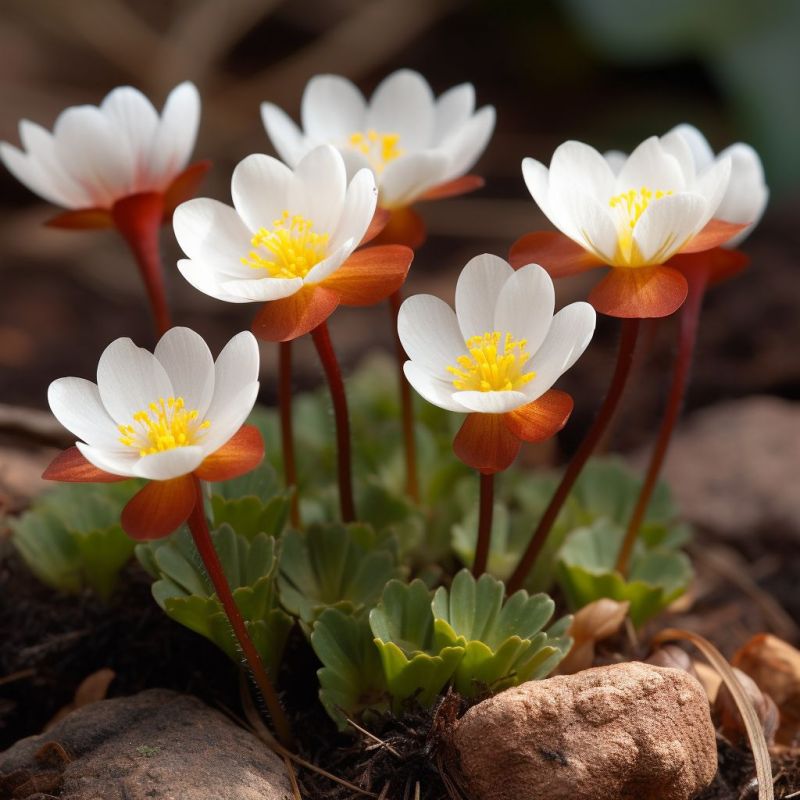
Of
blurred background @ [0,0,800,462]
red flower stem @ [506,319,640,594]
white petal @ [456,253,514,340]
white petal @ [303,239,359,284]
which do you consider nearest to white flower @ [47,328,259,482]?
white petal @ [303,239,359,284]

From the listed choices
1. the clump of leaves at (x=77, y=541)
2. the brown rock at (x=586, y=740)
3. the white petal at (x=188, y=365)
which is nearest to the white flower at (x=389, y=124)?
the white petal at (x=188, y=365)

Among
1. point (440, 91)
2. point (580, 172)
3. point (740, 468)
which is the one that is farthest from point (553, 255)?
point (440, 91)

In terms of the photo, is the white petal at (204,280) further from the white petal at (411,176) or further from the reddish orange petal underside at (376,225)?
the white petal at (411,176)

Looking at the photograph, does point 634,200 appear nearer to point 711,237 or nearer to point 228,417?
point 711,237

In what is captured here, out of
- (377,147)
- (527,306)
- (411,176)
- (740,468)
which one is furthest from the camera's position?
(740,468)

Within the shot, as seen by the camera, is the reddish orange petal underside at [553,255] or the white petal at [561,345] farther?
the reddish orange petal underside at [553,255]

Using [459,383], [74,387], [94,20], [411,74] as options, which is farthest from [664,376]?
[94,20]
